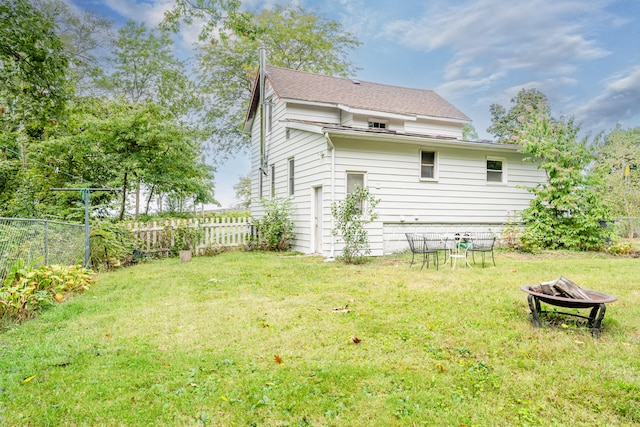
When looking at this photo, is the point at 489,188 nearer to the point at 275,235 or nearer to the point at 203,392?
the point at 275,235

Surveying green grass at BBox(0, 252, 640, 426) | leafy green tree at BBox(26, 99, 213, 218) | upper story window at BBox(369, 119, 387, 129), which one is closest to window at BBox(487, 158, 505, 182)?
upper story window at BBox(369, 119, 387, 129)

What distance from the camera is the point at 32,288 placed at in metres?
5.24

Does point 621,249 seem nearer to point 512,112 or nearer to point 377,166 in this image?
point 377,166

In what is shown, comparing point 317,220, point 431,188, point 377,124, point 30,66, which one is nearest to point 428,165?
point 431,188

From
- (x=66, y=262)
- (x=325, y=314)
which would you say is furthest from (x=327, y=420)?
(x=66, y=262)

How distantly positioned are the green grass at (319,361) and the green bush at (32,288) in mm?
296

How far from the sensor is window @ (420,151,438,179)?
11914 mm

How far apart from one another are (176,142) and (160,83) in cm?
1273

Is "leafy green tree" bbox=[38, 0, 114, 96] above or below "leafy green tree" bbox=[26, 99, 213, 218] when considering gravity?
above

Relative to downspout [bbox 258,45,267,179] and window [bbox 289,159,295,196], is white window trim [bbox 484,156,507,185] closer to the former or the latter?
window [bbox 289,159,295,196]

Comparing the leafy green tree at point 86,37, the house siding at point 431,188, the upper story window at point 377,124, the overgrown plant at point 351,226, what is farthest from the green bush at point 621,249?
the leafy green tree at point 86,37

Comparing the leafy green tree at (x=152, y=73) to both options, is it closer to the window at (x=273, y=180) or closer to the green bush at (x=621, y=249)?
the window at (x=273, y=180)

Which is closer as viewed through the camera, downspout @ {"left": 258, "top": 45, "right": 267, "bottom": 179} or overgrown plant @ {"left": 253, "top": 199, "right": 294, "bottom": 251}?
overgrown plant @ {"left": 253, "top": 199, "right": 294, "bottom": 251}

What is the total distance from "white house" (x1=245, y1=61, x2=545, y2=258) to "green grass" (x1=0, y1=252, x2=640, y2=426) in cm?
524
